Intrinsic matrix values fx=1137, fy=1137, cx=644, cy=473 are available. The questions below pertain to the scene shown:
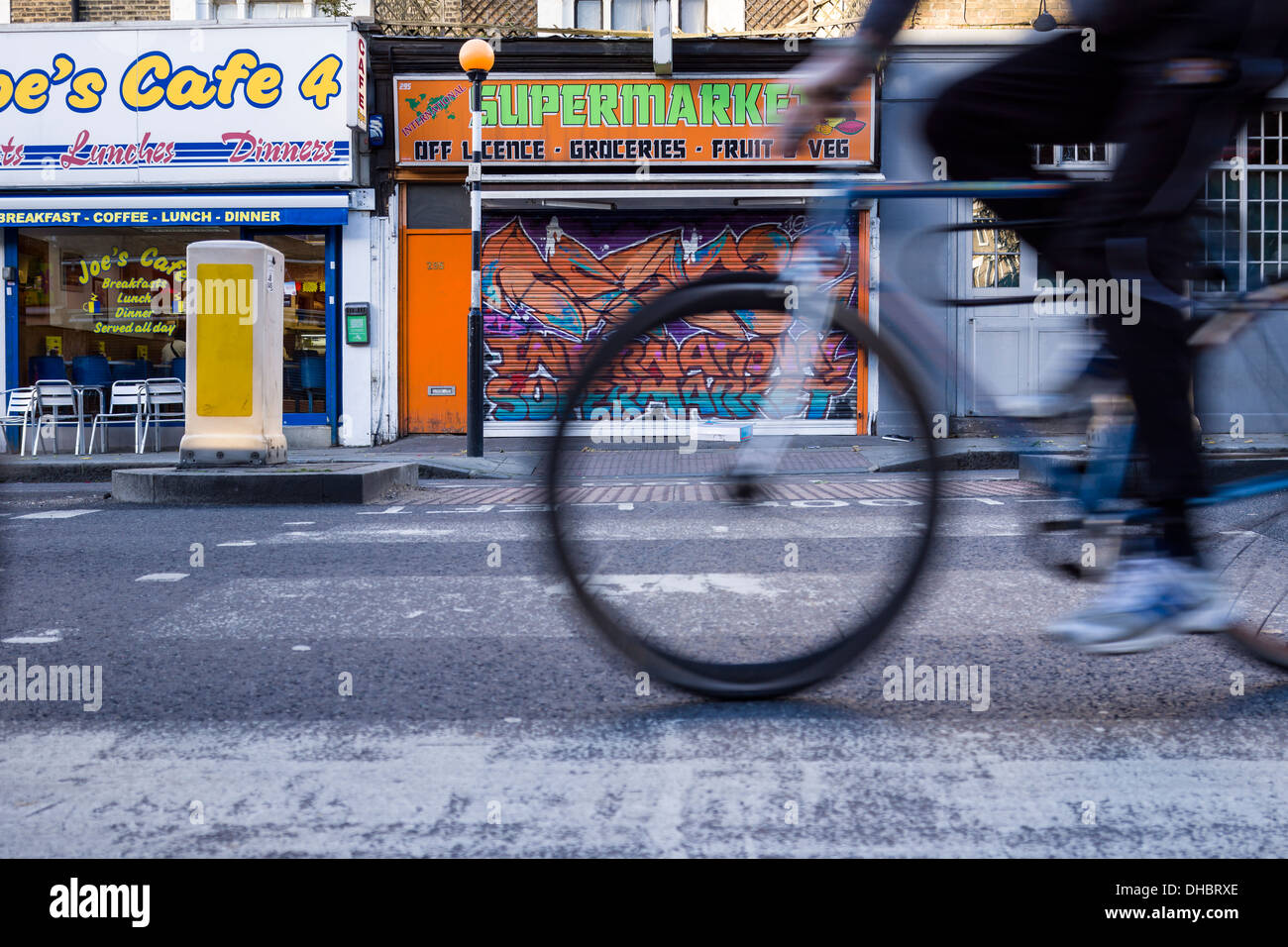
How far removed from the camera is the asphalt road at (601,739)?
5.87ft

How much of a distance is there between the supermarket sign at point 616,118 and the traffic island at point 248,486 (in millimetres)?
7498

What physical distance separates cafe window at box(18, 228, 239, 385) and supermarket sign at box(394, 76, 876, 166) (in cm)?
338

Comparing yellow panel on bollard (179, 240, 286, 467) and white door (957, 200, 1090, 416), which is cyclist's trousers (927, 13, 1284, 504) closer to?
white door (957, 200, 1090, 416)

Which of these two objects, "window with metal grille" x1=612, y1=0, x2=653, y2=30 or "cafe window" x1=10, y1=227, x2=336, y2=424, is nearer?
"cafe window" x1=10, y1=227, x2=336, y2=424

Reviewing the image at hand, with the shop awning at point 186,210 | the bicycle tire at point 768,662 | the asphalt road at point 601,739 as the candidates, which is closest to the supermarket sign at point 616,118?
the shop awning at point 186,210

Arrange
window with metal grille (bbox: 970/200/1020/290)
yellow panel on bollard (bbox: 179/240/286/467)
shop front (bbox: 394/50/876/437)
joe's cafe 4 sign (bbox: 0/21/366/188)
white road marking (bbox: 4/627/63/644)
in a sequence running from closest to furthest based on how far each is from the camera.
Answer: window with metal grille (bbox: 970/200/1020/290) → white road marking (bbox: 4/627/63/644) → yellow panel on bollard (bbox: 179/240/286/467) → joe's cafe 4 sign (bbox: 0/21/366/188) → shop front (bbox: 394/50/876/437)

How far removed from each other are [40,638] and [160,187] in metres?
12.7

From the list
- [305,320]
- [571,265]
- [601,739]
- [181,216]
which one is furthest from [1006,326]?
[181,216]

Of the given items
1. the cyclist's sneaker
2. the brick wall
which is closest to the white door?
the cyclist's sneaker

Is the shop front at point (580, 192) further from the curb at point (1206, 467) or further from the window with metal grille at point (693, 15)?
the curb at point (1206, 467)

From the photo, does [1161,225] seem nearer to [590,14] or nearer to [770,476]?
[770,476]

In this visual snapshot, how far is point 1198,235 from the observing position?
7.62 feet

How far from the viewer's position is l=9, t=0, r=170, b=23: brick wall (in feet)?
49.9
